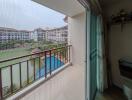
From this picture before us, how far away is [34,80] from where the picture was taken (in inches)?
131

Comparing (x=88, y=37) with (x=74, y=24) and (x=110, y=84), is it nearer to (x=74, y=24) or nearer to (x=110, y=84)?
(x=110, y=84)

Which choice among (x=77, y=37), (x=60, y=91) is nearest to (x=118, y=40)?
(x=60, y=91)

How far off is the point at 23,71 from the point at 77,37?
264cm

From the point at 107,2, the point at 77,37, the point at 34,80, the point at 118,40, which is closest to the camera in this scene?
the point at 107,2

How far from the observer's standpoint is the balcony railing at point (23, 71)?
2.47 meters

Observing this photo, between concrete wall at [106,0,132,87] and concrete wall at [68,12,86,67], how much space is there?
1.78 meters

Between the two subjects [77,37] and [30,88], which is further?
[77,37]

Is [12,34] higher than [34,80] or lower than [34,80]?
higher

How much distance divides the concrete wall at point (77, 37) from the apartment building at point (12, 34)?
2.80 metres

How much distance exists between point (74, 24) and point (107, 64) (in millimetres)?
2377

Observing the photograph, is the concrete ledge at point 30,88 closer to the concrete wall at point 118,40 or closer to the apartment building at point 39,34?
the apartment building at point 39,34

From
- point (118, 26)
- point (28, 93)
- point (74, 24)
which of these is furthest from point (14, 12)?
point (74, 24)

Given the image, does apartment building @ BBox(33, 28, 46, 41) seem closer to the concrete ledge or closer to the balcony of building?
the balcony of building

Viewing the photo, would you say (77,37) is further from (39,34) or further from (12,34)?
(12,34)
